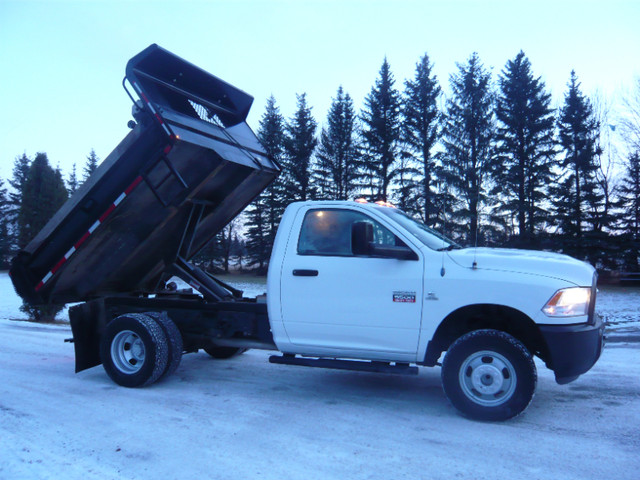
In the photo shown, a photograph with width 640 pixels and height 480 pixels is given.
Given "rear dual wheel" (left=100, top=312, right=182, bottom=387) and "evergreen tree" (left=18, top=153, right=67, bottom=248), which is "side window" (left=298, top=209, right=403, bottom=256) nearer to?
"rear dual wheel" (left=100, top=312, right=182, bottom=387)

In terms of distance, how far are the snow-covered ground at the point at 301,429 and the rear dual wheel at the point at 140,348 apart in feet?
0.65

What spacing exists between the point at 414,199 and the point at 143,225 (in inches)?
1121

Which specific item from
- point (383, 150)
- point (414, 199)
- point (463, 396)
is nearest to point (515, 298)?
point (463, 396)

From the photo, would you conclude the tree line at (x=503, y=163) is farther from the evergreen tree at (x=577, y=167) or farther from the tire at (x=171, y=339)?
the tire at (x=171, y=339)

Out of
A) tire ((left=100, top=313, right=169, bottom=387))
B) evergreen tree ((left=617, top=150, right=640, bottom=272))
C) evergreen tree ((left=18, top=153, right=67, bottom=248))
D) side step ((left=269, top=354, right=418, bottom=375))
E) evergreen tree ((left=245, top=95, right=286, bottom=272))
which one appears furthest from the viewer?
evergreen tree ((left=245, top=95, right=286, bottom=272))

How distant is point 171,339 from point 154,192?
170 centimetres

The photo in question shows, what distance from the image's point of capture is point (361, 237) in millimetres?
4641

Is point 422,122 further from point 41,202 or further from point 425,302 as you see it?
point 425,302

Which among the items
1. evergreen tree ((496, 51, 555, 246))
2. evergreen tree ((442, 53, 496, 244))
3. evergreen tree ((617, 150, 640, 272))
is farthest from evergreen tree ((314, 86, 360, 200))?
evergreen tree ((617, 150, 640, 272))

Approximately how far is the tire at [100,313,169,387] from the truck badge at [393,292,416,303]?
2.73 meters

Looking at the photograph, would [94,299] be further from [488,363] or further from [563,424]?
[563,424]

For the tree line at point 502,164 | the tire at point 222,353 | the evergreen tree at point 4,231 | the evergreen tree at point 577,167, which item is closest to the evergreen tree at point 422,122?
the tree line at point 502,164

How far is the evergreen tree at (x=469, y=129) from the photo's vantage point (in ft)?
101

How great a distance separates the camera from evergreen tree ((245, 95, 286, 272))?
39.5 m
